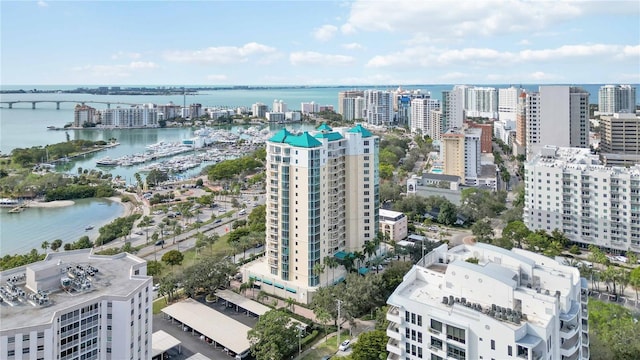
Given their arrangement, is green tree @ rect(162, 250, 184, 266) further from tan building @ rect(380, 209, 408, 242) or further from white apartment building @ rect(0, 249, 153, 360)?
tan building @ rect(380, 209, 408, 242)

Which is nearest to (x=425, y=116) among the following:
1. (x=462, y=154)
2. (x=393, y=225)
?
(x=462, y=154)

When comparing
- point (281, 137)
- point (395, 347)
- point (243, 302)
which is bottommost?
point (243, 302)

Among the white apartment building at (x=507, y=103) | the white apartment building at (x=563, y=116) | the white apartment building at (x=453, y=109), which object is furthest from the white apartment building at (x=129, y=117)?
the white apartment building at (x=563, y=116)

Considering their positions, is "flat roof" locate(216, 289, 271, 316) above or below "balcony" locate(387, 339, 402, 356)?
below

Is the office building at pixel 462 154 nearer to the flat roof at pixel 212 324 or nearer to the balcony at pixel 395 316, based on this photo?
the flat roof at pixel 212 324

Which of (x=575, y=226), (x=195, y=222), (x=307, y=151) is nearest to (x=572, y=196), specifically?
(x=575, y=226)

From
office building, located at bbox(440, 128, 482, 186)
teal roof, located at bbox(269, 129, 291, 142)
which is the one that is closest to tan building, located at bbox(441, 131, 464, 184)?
office building, located at bbox(440, 128, 482, 186)

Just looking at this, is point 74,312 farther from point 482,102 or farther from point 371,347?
point 482,102
